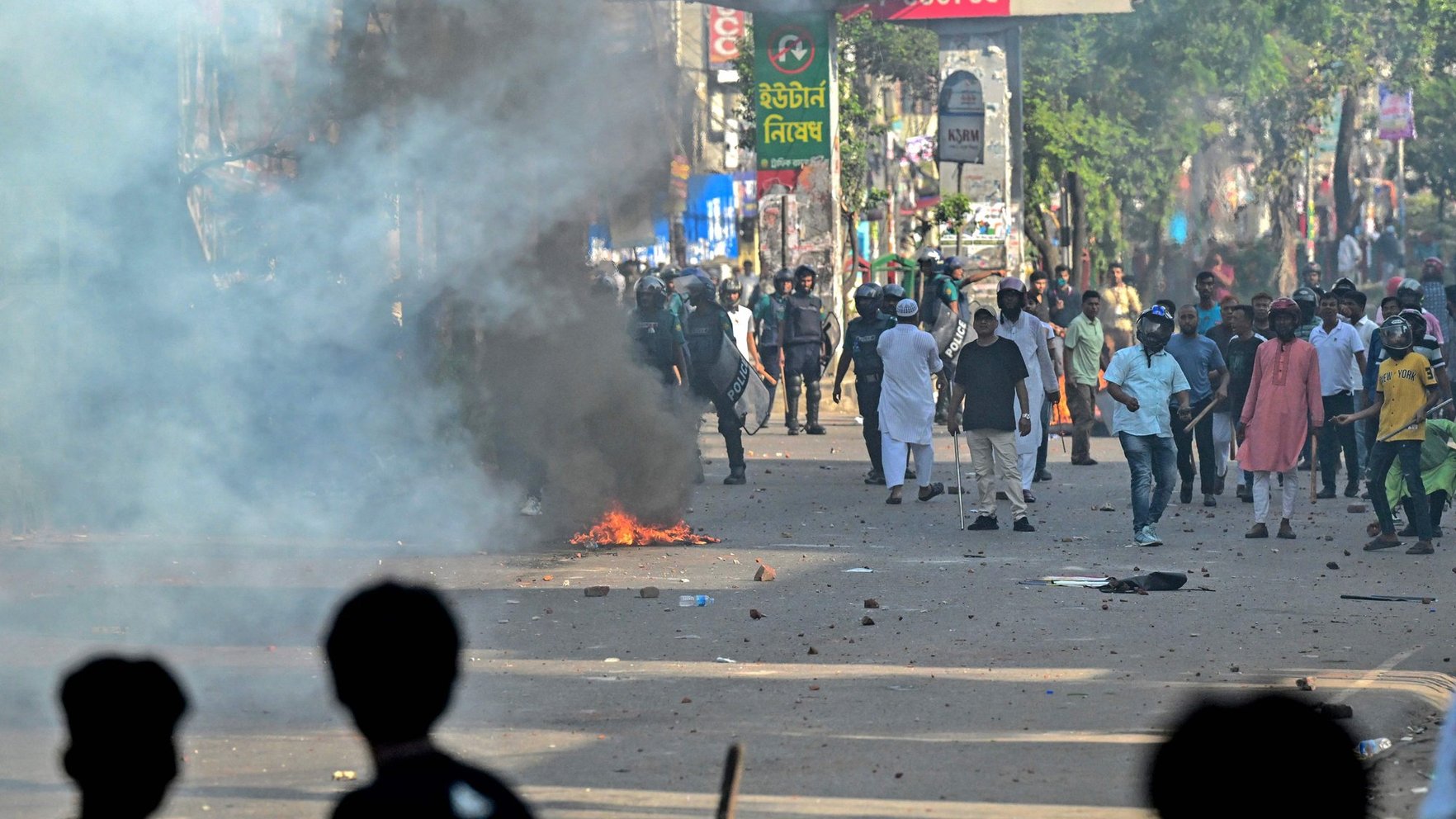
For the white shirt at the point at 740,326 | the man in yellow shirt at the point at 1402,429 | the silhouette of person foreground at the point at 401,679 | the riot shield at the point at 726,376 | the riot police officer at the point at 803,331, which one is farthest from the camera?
the white shirt at the point at 740,326

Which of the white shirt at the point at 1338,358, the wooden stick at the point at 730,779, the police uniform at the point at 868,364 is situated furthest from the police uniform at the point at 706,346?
the wooden stick at the point at 730,779

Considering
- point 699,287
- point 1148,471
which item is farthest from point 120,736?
point 699,287

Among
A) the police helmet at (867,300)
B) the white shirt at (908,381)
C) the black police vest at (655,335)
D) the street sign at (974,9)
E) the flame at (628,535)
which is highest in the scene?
the street sign at (974,9)

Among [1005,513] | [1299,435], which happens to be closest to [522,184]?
[1005,513]

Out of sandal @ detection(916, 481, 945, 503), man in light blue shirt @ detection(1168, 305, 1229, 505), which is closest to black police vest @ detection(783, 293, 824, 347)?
sandal @ detection(916, 481, 945, 503)

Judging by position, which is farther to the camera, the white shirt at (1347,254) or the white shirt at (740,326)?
the white shirt at (1347,254)

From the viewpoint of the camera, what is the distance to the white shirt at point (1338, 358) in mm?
14828

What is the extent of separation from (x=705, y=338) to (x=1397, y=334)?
5.53 meters

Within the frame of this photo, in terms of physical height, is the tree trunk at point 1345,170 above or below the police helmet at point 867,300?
above

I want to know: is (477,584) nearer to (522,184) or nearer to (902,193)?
(522,184)

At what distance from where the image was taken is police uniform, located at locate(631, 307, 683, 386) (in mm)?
14586

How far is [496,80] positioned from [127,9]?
8.20 ft

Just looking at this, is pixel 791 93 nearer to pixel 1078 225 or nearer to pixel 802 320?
pixel 802 320

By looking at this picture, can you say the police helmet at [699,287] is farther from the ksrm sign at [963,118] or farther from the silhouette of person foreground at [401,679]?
the ksrm sign at [963,118]
